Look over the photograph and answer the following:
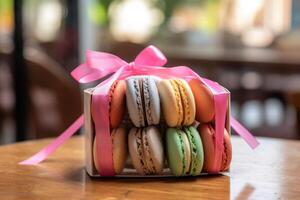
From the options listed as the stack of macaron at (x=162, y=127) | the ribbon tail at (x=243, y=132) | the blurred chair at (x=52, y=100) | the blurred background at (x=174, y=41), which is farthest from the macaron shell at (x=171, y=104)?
the blurred background at (x=174, y=41)

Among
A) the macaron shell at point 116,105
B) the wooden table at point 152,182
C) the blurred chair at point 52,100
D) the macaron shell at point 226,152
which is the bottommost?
the blurred chair at point 52,100

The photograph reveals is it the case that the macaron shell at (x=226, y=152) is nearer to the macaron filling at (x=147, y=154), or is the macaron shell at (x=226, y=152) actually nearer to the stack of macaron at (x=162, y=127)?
the stack of macaron at (x=162, y=127)

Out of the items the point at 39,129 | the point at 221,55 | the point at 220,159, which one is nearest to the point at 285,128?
the point at 39,129

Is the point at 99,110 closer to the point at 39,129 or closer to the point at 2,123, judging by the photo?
the point at 39,129

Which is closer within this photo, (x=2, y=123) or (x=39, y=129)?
(x=39, y=129)

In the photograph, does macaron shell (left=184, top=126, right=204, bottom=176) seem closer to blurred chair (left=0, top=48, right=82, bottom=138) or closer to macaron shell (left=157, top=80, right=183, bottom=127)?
macaron shell (left=157, top=80, right=183, bottom=127)

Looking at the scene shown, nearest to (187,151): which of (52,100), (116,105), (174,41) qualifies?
(116,105)
